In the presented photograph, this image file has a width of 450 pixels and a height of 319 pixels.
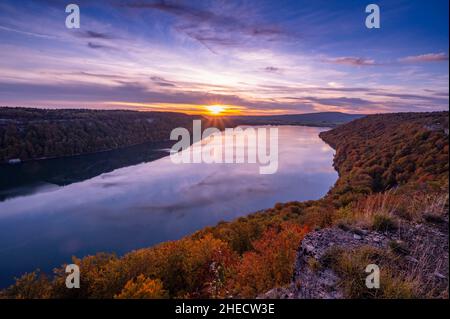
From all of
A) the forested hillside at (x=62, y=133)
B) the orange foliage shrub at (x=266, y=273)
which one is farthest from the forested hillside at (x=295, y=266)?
the forested hillside at (x=62, y=133)

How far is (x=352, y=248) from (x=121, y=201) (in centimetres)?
2888

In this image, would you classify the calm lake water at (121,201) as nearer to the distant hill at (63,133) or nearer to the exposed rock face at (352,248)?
the distant hill at (63,133)

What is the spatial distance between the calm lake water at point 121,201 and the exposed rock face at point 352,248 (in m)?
18.2

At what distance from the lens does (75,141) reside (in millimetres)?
62250

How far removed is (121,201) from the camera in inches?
1172

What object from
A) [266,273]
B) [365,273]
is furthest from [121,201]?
[365,273]

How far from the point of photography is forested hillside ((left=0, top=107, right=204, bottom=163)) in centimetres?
5359

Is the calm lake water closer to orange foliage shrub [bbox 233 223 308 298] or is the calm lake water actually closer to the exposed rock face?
orange foliage shrub [bbox 233 223 308 298]

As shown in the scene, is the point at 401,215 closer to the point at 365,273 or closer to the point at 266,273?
the point at 365,273

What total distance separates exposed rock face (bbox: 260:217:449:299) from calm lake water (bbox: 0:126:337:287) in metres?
18.2

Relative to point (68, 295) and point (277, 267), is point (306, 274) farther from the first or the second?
point (68, 295)

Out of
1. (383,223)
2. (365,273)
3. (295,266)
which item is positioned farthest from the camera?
(383,223)

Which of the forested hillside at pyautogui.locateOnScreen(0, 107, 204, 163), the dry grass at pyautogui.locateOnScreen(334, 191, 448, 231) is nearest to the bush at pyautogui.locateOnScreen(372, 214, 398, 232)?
the dry grass at pyautogui.locateOnScreen(334, 191, 448, 231)
